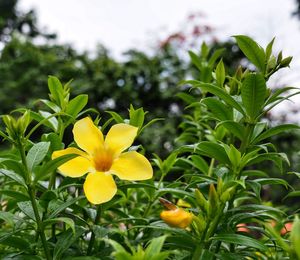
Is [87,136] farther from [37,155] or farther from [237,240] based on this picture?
[237,240]

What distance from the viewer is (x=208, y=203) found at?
2.48 ft

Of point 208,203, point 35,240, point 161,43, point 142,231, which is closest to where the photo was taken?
point 208,203

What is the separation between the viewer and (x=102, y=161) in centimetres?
84

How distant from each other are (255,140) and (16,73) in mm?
5632

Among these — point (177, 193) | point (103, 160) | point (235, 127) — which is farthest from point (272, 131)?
point (103, 160)

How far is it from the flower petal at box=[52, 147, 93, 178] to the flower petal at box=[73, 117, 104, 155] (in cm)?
2

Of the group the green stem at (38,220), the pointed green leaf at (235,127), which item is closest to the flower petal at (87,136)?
the green stem at (38,220)

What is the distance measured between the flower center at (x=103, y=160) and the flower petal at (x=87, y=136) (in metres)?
0.01

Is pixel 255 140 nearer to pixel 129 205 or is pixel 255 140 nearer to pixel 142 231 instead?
pixel 142 231

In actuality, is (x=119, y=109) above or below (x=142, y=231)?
above

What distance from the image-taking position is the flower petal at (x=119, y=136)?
0.84 m

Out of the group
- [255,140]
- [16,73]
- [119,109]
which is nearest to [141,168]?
[255,140]

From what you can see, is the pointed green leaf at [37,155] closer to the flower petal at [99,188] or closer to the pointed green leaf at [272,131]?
the flower petal at [99,188]

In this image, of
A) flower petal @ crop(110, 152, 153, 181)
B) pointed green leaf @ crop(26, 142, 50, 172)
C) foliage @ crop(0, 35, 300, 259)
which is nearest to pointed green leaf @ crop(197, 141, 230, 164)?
foliage @ crop(0, 35, 300, 259)
